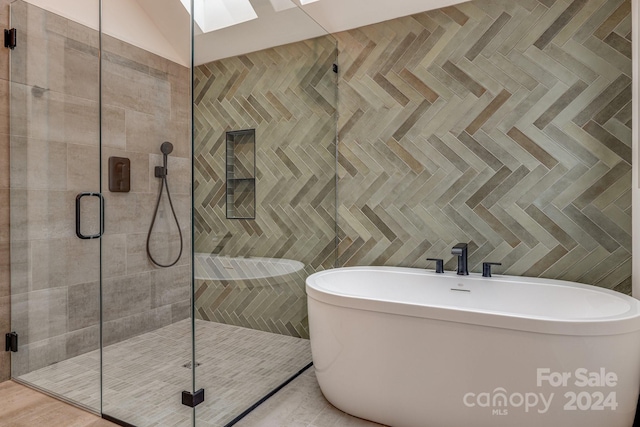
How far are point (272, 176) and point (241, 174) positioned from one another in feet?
0.99

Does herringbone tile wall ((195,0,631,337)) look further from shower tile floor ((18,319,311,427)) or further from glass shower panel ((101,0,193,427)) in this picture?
glass shower panel ((101,0,193,427))

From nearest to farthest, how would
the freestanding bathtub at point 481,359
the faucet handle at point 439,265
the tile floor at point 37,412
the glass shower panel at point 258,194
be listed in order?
the freestanding bathtub at point 481,359, the glass shower panel at point 258,194, the tile floor at point 37,412, the faucet handle at point 439,265

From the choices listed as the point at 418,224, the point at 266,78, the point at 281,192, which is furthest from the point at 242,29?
the point at 418,224

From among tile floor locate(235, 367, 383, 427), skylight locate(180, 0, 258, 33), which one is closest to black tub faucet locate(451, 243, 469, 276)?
tile floor locate(235, 367, 383, 427)

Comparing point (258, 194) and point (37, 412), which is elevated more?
point (258, 194)

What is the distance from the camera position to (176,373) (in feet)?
6.00

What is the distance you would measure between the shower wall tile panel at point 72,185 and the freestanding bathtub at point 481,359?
3.57ft

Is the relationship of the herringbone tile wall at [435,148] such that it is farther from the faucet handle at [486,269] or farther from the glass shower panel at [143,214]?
the glass shower panel at [143,214]

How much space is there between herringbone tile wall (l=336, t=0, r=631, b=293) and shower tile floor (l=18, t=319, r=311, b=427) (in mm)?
1038

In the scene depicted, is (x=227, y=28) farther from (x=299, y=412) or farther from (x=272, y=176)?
(x=299, y=412)

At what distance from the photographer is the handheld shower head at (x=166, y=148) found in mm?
2139

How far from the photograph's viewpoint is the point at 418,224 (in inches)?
102

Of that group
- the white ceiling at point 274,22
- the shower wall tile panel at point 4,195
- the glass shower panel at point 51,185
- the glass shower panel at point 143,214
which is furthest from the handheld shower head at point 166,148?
the shower wall tile panel at point 4,195

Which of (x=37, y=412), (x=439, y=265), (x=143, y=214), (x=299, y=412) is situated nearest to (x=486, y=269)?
(x=439, y=265)
